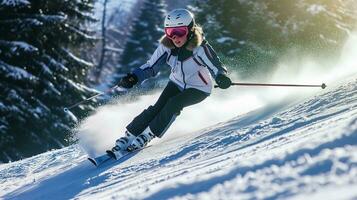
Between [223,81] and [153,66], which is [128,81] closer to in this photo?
[153,66]

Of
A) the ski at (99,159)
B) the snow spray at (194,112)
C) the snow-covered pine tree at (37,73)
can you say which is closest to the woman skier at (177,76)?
the ski at (99,159)

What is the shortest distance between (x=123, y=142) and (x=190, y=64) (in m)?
1.45

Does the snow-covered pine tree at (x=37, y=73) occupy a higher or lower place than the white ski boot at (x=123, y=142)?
higher

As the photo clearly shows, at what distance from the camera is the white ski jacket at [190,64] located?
24.9ft

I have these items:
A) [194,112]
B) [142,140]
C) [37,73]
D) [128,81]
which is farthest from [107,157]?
[37,73]

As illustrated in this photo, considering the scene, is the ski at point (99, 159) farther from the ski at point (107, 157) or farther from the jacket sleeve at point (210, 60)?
the jacket sleeve at point (210, 60)

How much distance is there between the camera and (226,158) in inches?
184

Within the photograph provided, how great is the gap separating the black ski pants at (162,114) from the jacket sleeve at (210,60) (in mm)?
393

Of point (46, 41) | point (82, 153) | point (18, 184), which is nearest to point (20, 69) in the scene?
point (46, 41)

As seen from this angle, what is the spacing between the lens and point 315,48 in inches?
902

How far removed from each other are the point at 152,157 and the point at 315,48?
1777cm

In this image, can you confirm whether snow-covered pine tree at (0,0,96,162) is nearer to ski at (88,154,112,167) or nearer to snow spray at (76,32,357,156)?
snow spray at (76,32,357,156)

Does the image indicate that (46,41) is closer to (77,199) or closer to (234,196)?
(77,199)

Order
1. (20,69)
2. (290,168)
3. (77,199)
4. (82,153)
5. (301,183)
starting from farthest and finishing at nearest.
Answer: (20,69), (82,153), (77,199), (290,168), (301,183)
